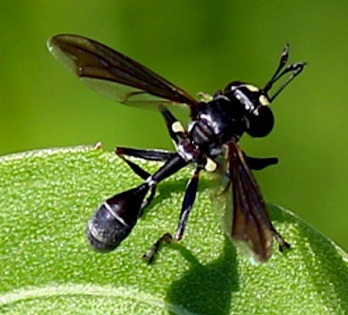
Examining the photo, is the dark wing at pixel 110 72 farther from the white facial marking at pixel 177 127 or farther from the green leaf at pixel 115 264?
the green leaf at pixel 115 264

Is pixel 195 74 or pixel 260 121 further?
pixel 195 74

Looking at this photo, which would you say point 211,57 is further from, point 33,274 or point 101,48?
point 33,274

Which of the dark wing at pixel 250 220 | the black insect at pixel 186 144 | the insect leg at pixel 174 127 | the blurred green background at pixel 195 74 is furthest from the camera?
the blurred green background at pixel 195 74

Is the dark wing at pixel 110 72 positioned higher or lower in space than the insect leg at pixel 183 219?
higher

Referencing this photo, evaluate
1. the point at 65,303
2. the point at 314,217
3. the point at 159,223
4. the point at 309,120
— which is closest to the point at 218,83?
the point at 309,120

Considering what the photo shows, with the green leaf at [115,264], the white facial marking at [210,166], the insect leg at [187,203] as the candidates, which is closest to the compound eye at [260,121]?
the white facial marking at [210,166]

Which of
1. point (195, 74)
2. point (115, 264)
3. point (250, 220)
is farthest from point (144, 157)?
point (195, 74)

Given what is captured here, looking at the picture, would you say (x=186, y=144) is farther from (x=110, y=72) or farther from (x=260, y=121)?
(x=110, y=72)
